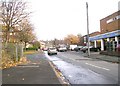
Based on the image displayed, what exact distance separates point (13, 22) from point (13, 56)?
67.6 ft

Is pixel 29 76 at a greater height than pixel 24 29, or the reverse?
pixel 24 29

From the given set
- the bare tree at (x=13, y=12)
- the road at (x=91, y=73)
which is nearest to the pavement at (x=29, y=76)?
the road at (x=91, y=73)

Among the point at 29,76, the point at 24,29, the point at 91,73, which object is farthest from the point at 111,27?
the point at 29,76

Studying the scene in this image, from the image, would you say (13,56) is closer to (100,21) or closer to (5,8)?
(5,8)

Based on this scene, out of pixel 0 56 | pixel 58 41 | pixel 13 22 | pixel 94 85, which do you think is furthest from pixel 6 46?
pixel 58 41

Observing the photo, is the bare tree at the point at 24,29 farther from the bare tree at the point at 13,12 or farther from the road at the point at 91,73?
the road at the point at 91,73

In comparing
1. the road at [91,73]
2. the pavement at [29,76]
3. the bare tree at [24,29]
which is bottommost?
the road at [91,73]

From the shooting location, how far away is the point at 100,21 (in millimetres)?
76062

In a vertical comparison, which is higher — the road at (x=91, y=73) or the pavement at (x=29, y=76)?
the pavement at (x=29, y=76)

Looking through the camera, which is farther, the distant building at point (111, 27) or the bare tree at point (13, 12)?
the distant building at point (111, 27)

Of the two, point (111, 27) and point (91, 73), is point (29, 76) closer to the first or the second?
point (91, 73)

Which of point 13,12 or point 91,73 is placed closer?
point 91,73

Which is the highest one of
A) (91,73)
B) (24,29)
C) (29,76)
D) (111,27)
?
(111,27)

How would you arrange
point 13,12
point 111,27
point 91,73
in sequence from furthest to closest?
point 111,27 → point 13,12 → point 91,73
